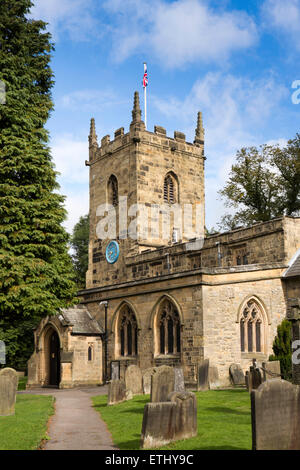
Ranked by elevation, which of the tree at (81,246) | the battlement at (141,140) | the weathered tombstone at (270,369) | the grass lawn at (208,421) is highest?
the battlement at (141,140)

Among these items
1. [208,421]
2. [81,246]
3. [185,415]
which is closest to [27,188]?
[208,421]

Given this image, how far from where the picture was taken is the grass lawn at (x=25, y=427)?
1086 cm

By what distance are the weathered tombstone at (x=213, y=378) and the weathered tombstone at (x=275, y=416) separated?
11.9 m

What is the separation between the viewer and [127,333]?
96.1 ft

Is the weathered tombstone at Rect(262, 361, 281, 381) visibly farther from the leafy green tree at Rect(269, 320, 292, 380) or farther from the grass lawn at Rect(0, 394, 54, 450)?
the grass lawn at Rect(0, 394, 54, 450)

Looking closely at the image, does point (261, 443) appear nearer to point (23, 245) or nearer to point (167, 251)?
point (23, 245)

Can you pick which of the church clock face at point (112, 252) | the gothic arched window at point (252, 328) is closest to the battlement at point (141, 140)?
the church clock face at point (112, 252)

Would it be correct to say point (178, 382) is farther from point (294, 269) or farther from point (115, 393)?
point (294, 269)

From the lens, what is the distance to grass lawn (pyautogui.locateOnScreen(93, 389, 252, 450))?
34.0 feet

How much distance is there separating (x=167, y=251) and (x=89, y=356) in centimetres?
764

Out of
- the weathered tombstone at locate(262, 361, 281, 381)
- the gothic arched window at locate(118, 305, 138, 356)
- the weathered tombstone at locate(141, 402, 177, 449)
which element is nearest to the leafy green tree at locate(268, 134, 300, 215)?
the gothic arched window at locate(118, 305, 138, 356)

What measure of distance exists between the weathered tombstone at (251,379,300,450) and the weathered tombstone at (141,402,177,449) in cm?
189

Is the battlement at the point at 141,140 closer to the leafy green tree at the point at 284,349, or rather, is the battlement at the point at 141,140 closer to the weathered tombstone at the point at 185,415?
the leafy green tree at the point at 284,349

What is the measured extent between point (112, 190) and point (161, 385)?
25.7m
